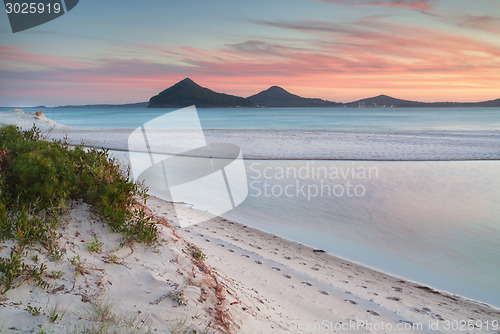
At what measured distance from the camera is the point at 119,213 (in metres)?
4.67

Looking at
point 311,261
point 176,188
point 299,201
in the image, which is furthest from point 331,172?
point 311,261

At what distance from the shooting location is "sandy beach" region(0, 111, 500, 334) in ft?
11.5

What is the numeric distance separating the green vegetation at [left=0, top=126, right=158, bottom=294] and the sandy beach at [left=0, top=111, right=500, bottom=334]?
164mm

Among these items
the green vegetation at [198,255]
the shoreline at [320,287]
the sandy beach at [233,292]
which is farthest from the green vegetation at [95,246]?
the shoreline at [320,287]

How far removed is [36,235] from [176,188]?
853 cm

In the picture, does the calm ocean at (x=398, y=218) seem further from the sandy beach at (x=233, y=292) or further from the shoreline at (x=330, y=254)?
→ the sandy beach at (x=233, y=292)

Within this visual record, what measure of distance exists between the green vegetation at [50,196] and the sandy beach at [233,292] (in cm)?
16

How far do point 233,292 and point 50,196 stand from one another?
2.82 metres

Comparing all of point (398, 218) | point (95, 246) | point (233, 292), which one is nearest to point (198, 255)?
point (233, 292)

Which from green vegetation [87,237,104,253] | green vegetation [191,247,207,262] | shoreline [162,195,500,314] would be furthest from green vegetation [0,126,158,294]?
shoreline [162,195,500,314]

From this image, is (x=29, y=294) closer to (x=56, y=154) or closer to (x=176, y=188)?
(x=56, y=154)

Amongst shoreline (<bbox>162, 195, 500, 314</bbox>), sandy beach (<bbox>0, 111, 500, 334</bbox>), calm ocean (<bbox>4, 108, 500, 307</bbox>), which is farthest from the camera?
calm ocean (<bbox>4, 108, 500, 307</bbox>)

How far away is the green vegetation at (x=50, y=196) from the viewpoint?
3.93m

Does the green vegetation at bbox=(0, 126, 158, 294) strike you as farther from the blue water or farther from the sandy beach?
the blue water
